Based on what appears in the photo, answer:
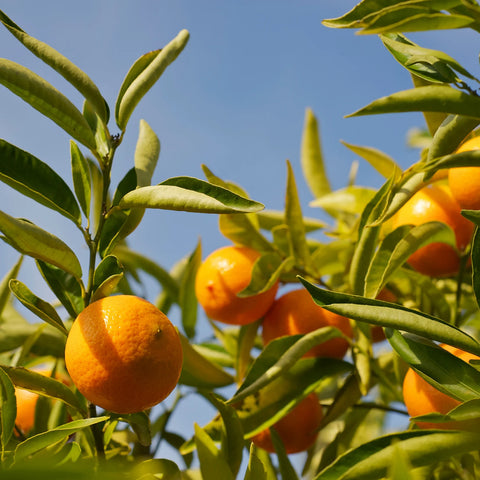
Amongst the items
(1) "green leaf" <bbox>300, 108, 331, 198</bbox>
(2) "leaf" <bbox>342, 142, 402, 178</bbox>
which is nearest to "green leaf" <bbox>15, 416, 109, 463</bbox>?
(2) "leaf" <bbox>342, 142, 402, 178</bbox>

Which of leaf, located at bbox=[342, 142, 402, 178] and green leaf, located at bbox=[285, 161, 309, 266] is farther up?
leaf, located at bbox=[342, 142, 402, 178]

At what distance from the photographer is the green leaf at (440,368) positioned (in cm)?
96

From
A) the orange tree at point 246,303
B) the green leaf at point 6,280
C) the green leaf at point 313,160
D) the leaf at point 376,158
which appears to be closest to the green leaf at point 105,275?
the orange tree at point 246,303

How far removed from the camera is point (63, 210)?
111 cm

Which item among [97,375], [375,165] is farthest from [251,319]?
[97,375]

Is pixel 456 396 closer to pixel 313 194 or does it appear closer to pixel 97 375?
pixel 97 375

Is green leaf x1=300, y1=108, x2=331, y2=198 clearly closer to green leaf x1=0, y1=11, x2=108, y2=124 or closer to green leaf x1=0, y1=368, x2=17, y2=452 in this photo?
green leaf x1=0, y1=11, x2=108, y2=124

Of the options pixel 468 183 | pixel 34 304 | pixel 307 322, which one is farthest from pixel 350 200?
pixel 34 304

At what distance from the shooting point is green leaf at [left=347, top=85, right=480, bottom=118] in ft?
2.98

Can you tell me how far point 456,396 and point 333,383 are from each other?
1.22m

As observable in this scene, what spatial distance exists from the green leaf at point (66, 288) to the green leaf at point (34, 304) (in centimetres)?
6

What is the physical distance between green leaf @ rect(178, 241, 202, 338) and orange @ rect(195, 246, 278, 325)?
0.09 metres

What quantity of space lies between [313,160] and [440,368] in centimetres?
112

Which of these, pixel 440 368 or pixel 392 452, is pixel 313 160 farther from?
pixel 392 452
